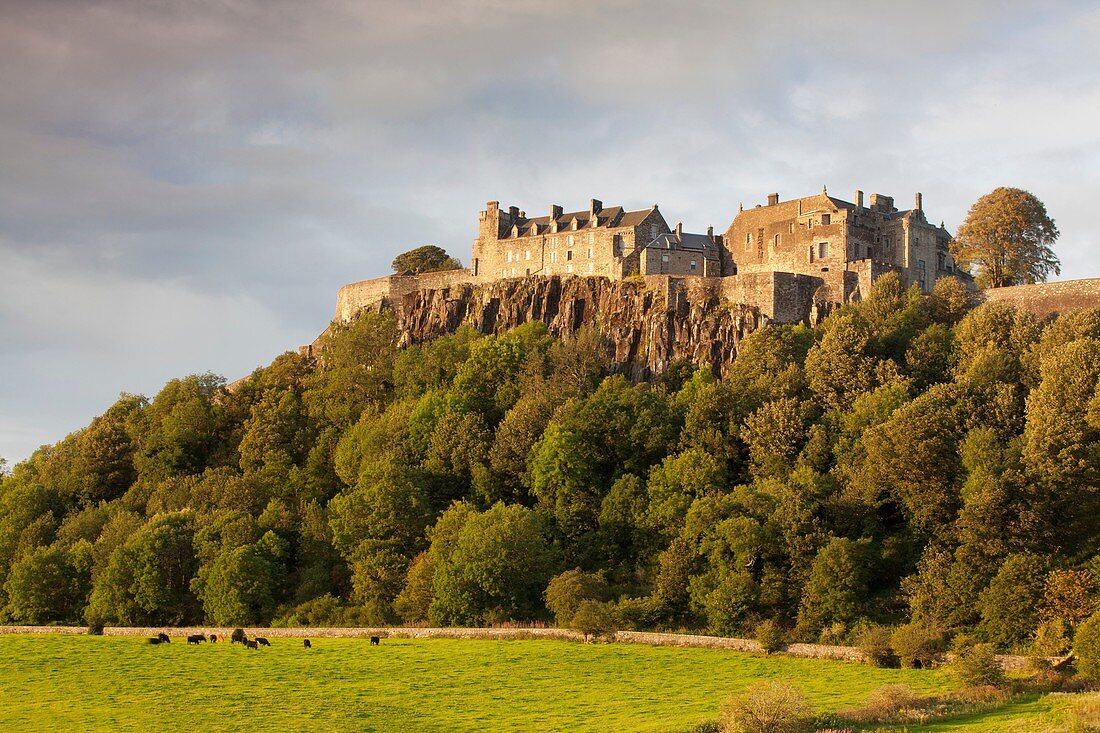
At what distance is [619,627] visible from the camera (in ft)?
192

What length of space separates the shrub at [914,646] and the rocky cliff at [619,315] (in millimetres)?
31692

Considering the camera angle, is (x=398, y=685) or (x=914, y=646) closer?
(x=398, y=685)

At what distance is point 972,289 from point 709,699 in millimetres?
47811

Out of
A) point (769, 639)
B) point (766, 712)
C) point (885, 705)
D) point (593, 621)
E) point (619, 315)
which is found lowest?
point (885, 705)

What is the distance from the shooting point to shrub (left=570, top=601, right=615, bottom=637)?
56688mm

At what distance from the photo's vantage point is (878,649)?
49.6 meters

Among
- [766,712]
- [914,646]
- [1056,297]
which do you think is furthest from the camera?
[1056,297]

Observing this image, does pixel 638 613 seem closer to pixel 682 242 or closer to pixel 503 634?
pixel 503 634

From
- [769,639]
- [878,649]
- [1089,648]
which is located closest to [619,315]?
[769,639]

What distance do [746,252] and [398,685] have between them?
162 feet

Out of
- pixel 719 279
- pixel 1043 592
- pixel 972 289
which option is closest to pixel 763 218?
pixel 719 279

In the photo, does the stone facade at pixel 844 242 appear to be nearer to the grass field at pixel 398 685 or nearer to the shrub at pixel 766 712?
the grass field at pixel 398 685

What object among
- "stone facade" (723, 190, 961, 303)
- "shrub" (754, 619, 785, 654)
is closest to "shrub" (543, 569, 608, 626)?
"shrub" (754, 619, 785, 654)

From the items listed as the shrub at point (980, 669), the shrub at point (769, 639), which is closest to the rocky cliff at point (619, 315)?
the shrub at point (769, 639)
